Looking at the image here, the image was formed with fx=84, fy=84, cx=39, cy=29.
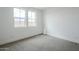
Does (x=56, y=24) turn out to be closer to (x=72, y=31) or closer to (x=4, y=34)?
(x=72, y=31)

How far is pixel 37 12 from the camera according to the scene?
6.73 feet

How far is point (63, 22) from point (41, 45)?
30.4 inches

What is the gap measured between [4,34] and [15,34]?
0.25 m

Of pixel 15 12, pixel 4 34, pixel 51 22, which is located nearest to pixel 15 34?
pixel 4 34

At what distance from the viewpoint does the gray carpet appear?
1978 mm

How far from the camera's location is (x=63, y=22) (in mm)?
2033

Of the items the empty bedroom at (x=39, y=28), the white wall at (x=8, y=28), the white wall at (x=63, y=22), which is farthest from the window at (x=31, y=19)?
the white wall at (x=63, y=22)

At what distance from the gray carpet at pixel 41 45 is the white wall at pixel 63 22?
0.14m

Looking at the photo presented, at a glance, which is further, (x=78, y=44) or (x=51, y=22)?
(x=51, y=22)

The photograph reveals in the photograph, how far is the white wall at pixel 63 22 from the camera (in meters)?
1.96

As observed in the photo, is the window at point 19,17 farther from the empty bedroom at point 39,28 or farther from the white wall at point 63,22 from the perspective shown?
the white wall at point 63,22

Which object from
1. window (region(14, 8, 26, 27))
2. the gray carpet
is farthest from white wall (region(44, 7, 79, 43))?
window (region(14, 8, 26, 27))

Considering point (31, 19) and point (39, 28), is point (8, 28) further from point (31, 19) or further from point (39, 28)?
point (39, 28)

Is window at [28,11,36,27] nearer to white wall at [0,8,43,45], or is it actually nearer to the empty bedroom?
the empty bedroom
